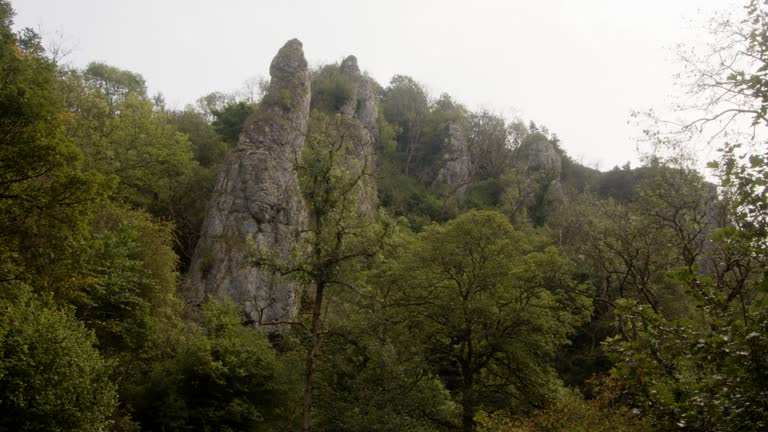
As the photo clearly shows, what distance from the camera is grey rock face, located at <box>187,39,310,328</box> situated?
87.5ft

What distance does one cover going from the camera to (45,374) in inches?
461

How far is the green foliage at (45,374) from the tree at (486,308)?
10.1 m

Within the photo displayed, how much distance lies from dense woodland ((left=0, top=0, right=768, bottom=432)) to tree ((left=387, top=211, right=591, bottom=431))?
0.08 m

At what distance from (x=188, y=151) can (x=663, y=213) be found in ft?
85.7

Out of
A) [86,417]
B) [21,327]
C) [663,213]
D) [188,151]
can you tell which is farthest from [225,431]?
[188,151]

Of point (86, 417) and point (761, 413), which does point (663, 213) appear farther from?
point (86, 417)

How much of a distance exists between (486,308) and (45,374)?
1293 centimetres

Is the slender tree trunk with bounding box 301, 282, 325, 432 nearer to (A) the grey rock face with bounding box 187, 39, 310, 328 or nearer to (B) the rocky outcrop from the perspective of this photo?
(A) the grey rock face with bounding box 187, 39, 310, 328

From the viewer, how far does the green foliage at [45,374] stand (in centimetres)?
1127

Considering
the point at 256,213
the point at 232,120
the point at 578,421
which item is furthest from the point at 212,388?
the point at 232,120

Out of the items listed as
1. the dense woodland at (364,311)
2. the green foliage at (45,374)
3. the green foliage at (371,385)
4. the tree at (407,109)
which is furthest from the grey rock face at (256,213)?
the tree at (407,109)

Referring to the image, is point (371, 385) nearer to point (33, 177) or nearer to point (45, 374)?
point (45, 374)

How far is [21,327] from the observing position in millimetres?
11711

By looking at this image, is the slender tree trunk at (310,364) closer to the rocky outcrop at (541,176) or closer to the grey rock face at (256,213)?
the grey rock face at (256,213)
